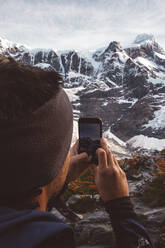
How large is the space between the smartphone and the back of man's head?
625 millimetres

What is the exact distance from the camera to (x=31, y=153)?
95cm

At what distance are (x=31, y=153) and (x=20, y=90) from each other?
0.99ft

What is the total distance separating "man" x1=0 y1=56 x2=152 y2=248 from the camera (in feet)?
2.80

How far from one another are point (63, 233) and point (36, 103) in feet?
2.02

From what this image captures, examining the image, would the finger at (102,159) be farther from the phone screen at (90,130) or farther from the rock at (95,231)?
the rock at (95,231)

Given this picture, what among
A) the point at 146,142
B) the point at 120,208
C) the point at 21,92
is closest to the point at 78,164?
the point at 120,208

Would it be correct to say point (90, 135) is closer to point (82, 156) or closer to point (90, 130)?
point (90, 130)

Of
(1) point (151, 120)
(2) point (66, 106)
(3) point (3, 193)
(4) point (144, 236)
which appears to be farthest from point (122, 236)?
(1) point (151, 120)

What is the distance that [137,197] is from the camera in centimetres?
582

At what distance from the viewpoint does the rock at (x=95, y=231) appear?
147 inches

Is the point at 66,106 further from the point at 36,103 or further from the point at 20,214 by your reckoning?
the point at 20,214

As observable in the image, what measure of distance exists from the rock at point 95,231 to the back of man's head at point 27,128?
129 inches

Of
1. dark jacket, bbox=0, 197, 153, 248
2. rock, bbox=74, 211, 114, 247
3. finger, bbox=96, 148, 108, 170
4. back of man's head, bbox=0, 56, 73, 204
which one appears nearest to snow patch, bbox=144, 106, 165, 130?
rock, bbox=74, 211, 114, 247

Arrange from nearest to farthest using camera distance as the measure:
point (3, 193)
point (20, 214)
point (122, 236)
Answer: point (20, 214) < point (3, 193) < point (122, 236)
